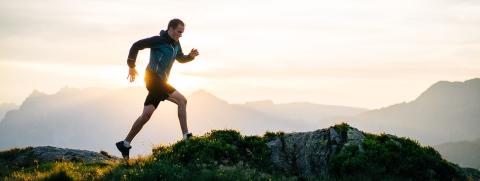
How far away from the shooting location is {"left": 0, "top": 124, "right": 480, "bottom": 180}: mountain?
30.7 feet

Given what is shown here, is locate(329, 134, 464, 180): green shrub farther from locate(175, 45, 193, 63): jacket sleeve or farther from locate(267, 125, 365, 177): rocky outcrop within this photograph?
locate(175, 45, 193, 63): jacket sleeve

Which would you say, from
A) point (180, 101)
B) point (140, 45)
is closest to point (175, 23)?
point (140, 45)

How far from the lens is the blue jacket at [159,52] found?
12.3m

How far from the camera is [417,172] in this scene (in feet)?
35.1

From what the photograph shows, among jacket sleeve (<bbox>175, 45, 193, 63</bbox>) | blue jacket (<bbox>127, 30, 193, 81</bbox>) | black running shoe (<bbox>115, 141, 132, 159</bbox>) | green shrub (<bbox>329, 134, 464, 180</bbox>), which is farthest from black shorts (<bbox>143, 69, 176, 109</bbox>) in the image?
green shrub (<bbox>329, 134, 464, 180</bbox>)

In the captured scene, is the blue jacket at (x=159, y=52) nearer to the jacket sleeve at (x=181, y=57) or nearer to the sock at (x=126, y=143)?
the jacket sleeve at (x=181, y=57)

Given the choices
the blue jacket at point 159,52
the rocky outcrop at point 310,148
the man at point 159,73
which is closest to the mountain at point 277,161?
the rocky outcrop at point 310,148

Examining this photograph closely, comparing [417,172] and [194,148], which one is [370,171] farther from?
[194,148]

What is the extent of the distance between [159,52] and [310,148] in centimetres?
450

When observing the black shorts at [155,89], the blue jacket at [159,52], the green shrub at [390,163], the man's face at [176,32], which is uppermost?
the man's face at [176,32]

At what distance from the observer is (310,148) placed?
38.5ft

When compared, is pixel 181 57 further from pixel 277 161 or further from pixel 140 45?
pixel 277 161

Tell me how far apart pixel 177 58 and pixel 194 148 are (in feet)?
10.9

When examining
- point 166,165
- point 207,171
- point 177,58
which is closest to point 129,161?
point 166,165
